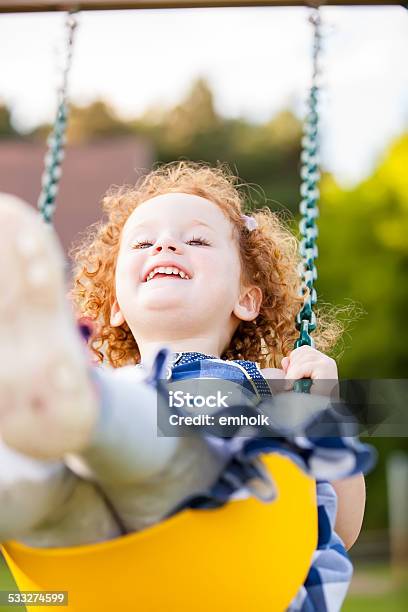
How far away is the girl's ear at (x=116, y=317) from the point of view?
4.96 ft

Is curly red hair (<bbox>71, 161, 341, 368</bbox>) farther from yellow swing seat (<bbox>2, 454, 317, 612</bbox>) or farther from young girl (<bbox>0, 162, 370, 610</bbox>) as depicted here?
yellow swing seat (<bbox>2, 454, 317, 612</bbox>)

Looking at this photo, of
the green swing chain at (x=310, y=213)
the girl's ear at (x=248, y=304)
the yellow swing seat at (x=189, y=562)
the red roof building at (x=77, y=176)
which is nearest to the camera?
the yellow swing seat at (x=189, y=562)

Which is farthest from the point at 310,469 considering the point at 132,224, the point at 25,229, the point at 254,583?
the point at 132,224

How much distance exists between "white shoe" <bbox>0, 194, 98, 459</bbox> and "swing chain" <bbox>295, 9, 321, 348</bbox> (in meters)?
0.61

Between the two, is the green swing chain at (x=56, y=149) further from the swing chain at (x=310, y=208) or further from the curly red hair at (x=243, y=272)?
the swing chain at (x=310, y=208)

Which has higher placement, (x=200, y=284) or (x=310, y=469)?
(x=200, y=284)

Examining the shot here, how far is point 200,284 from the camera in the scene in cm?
133

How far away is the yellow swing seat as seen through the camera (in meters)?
0.95

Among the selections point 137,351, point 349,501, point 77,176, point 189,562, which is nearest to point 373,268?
point 77,176

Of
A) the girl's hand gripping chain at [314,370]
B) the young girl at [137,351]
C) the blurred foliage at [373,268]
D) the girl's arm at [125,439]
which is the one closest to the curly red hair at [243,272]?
the young girl at [137,351]

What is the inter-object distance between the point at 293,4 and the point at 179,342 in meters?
0.64

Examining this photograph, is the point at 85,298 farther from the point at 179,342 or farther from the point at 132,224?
the point at 179,342

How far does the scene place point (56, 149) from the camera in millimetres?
1601

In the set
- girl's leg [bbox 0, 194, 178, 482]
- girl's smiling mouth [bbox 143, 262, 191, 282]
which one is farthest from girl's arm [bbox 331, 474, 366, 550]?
girl's leg [bbox 0, 194, 178, 482]
